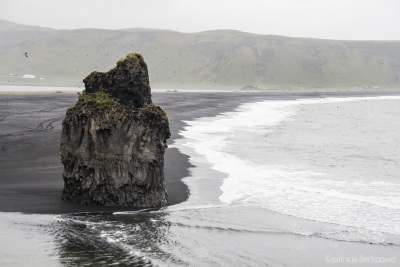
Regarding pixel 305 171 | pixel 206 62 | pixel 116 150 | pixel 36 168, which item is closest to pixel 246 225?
pixel 116 150

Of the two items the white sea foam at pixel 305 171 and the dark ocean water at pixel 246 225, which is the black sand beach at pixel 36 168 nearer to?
the dark ocean water at pixel 246 225

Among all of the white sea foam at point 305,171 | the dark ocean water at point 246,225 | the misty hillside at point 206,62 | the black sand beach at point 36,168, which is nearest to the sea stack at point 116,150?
the black sand beach at point 36,168

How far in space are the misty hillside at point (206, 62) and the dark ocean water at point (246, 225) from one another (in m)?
118

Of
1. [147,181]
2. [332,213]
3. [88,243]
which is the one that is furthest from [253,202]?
[88,243]

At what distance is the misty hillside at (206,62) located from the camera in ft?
493

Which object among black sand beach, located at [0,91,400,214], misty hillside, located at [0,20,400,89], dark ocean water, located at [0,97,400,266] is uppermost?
misty hillside, located at [0,20,400,89]

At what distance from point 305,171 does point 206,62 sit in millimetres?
156419

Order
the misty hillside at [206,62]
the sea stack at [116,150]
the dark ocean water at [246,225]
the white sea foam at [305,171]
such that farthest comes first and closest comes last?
1. the misty hillside at [206,62]
2. the white sea foam at [305,171]
3. the sea stack at [116,150]
4. the dark ocean water at [246,225]

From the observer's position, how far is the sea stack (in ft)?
47.3

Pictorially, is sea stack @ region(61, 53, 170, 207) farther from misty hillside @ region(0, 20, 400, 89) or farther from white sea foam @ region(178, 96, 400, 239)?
misty hillside @ region(0, 20, 400, 89)

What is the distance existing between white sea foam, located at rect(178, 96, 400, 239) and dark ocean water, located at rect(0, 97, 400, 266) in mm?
46

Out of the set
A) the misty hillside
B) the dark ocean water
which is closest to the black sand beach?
the dark ocean water

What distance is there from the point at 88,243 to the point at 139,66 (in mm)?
6261

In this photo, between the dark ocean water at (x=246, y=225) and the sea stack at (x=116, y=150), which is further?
the sea stack at (x=116, y=150)
